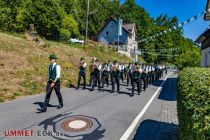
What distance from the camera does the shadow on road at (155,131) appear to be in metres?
6.66

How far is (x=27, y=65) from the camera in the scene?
17.2 m

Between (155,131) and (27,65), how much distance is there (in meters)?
12.2

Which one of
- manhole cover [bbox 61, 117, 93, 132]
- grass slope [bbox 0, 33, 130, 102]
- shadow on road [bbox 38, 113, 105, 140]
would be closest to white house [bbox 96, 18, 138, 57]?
grass slope [bbox 0, 33, 130, 102]

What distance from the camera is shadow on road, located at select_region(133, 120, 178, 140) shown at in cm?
666

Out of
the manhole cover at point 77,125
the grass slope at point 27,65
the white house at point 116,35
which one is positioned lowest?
the manhole cover at point 77,125

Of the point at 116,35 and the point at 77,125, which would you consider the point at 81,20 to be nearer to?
the point at 116,35

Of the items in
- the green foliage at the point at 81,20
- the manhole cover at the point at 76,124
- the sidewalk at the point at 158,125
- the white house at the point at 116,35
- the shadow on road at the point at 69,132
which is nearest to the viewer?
the shadow on road at the point at 69,132

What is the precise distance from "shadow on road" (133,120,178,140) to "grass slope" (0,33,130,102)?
6347mm

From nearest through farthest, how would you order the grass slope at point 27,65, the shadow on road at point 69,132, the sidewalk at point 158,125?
1. the shadow on road at point 69,132
2. the sidewalk at point 158,125
3. the grass slope at point 27,65

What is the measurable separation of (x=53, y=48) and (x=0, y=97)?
44.6 ft

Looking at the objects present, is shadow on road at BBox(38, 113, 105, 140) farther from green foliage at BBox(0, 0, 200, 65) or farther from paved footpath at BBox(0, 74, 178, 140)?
green foliage at BBox(0, 0, 200, 65)

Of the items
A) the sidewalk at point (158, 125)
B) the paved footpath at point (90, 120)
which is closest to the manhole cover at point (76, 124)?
the paved footpath at point (90, 120)

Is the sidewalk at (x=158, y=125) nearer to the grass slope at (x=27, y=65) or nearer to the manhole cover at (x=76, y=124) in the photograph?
the manhole cover at (x=76, y=124)

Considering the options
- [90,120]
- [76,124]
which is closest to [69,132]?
[76,124]
